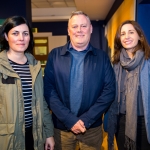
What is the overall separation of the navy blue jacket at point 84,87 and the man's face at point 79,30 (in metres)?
0.10

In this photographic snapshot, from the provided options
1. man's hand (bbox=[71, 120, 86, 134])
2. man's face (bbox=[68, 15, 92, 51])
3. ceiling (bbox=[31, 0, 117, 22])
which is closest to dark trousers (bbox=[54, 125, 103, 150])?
man's hand (bbox=[71, 120, 86, 134])

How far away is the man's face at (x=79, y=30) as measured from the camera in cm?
156

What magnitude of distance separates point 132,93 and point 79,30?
76 cm

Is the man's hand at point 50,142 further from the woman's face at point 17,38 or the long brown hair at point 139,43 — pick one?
the long brown hair at point 139,43

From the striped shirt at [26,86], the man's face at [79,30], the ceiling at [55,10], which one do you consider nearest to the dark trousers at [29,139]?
the striped shirt at [26,86]

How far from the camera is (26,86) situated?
4.65 feet

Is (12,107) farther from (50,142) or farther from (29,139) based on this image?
(50,142)

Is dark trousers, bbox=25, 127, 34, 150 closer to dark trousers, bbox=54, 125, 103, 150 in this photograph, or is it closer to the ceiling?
dark trousers, bbox=54, 125, 103, 150

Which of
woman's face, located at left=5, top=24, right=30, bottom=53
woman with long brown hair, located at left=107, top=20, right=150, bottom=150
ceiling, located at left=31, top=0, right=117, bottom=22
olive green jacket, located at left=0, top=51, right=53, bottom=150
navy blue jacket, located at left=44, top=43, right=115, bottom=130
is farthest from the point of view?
ceiling, located at left=31, top=0, right=117, bottom=22

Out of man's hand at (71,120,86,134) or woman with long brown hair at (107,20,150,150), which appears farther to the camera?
woman with long brown hair at (107,20,150,150)

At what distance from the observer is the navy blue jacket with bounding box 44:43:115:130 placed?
1542 millimetres

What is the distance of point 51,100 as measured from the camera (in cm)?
158

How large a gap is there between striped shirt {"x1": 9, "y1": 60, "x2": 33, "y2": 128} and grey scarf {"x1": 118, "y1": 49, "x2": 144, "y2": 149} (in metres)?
0.90

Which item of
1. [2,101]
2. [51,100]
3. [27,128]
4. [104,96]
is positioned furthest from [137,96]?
[2,101]
